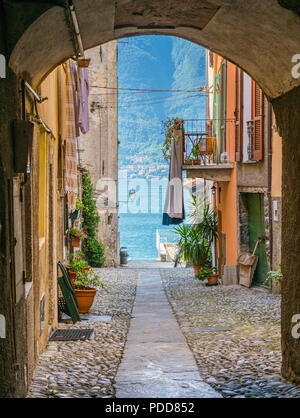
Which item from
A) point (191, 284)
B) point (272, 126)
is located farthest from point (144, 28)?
point (191, 284)

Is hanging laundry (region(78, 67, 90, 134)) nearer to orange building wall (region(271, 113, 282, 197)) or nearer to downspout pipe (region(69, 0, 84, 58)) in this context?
orange building wall (region(271, 113, 282, 197))

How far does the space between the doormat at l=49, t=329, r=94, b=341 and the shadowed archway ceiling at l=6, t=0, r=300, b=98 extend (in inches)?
136

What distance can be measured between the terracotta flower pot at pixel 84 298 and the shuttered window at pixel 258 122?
4.63 meters

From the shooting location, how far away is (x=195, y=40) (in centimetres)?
611

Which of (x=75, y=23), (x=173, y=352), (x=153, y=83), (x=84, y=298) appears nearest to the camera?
(x=75, y=23)

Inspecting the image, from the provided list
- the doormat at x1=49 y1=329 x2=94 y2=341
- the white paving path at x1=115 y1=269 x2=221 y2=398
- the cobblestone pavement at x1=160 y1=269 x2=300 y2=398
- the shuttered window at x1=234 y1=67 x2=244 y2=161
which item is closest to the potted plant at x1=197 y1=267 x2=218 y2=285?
the cobblestone pavement at x1=160 y1=269 x2=300 y2=398

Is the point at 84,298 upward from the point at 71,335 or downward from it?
upward

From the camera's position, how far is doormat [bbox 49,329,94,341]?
7.38m

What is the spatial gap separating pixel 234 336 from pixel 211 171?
7088mm

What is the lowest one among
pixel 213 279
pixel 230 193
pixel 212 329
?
pixel 213 279

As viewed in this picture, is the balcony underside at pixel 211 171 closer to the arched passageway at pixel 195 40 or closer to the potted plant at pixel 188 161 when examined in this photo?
the potted plant at pixel 188 161

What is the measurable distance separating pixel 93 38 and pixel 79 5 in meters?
1.19

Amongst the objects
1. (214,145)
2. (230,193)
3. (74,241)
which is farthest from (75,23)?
(214,145)

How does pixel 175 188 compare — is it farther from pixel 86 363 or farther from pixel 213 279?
pixel 86 363
